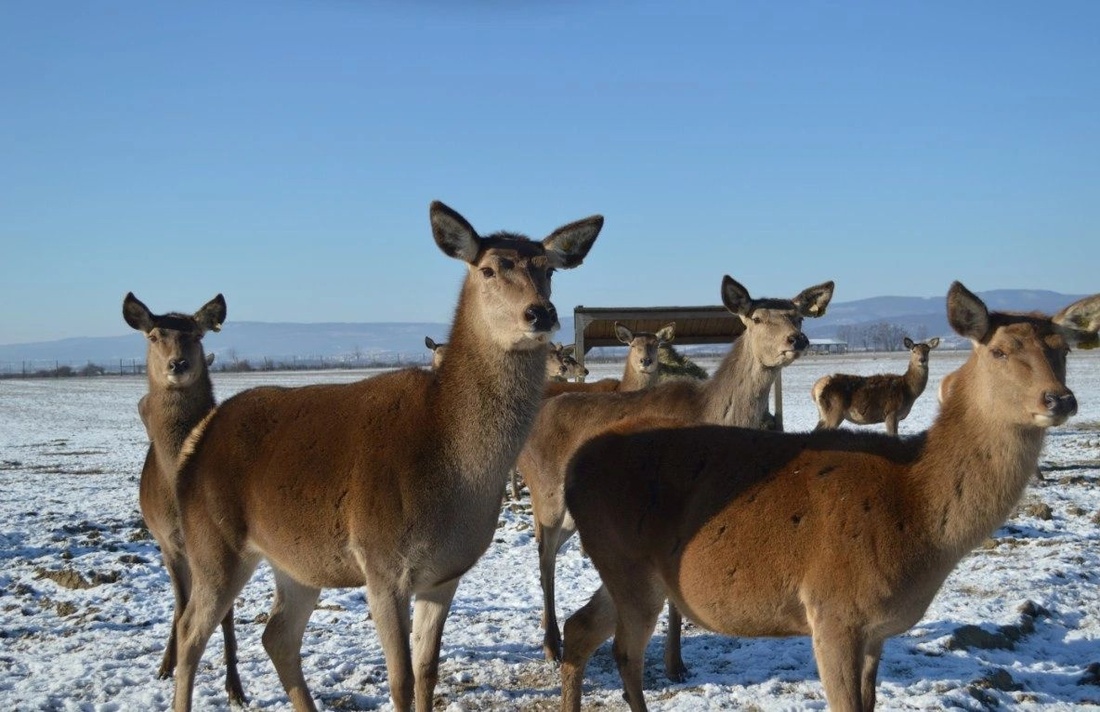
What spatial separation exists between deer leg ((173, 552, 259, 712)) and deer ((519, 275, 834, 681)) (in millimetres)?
3035

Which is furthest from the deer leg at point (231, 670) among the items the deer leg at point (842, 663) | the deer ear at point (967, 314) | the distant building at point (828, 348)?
the distant building at point (828, 348)

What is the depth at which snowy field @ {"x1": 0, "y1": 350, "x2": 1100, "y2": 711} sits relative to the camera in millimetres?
6992

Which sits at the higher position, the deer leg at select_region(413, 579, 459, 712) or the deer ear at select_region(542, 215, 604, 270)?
the deer ear at select_region(542, 215, 604, 270)

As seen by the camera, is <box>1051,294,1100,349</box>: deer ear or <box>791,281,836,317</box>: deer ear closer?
<box>1051,294,1100,349</box>: deer ear

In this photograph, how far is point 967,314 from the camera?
17.3 feet

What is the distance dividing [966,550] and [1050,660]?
10.7ft

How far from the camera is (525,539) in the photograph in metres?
12.6

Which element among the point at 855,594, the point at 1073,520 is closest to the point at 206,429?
the point at 855,594

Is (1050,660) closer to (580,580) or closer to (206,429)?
(580,580)

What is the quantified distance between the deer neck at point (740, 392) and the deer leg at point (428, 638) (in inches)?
149

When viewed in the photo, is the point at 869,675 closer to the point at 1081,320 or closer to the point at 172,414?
the point at 1081,320

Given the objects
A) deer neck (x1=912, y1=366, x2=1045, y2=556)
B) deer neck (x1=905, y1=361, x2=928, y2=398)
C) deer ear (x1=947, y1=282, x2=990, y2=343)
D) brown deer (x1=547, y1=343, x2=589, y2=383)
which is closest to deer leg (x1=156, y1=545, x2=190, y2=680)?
deer neck (x1=912, y1=366, x2=1045, y2=556)

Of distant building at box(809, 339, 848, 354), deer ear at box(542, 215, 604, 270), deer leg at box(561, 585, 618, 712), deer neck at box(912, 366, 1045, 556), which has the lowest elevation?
distant building at box(809, 339, 848, 354)

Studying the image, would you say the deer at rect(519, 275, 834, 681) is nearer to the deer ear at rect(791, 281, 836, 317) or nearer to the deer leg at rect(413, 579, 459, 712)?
the deer ear at rect(791, 281, 836, 317)
